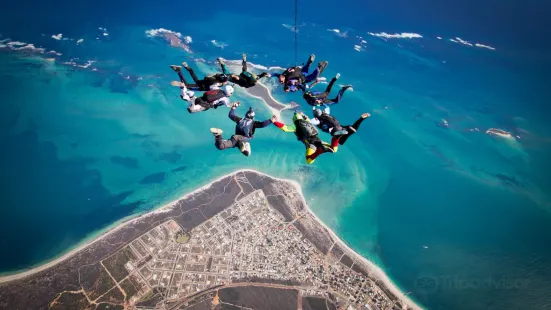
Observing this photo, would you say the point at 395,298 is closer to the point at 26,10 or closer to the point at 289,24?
the point at 289,24

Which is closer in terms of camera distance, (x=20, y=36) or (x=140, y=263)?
(x=140, y=263)

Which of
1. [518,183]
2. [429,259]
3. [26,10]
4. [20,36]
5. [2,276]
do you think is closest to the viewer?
[2,276]

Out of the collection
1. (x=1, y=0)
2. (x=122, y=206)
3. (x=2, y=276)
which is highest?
(x=1, y=0)

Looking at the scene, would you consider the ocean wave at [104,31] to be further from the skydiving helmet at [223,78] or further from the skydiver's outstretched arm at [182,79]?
the skydiving helmet at [223,78]

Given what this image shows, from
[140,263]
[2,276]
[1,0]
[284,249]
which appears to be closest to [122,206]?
[140,263]

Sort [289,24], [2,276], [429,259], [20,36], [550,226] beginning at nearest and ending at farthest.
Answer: [2,276] → [429,259] → [550,226] → [20,36] → [289,24]

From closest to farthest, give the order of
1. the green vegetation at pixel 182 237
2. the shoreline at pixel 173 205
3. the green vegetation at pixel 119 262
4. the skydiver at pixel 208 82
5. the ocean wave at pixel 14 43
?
the skydiver at pixel 208 82, the shoreline at pixel 173 205, the green vegetation at pixel 119 262, the green vegetation at pixel 182 237, the ocean wave at pixel 14 43

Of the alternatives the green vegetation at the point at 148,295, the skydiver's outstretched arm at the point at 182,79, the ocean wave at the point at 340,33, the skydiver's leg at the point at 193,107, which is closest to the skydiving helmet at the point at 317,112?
the skydiver's leg at the point at 193,107
